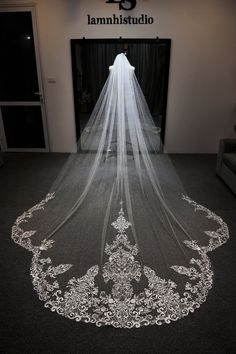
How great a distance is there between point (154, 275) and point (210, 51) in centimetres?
385

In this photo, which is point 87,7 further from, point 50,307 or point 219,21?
point 50,307

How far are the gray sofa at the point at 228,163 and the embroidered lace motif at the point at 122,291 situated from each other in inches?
51.7

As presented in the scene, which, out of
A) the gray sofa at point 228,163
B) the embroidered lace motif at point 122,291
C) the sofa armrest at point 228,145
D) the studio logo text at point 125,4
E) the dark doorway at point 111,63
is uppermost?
the studio logo text at point 125,4

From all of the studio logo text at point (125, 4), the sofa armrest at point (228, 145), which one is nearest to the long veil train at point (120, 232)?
the sofa armrest at point (228, 145)

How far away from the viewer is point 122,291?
1.86 metres

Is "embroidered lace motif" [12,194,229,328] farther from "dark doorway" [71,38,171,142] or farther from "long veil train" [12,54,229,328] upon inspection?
"dark doorway" [71,38,171,142]

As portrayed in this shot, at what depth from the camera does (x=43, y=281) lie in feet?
6.43

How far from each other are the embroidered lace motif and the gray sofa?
1312 mm

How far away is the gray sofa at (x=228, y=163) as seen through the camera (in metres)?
3.29

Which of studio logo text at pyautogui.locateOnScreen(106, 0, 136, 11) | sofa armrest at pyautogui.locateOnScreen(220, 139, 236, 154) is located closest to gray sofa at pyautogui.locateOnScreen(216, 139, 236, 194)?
sofa armrest at pyautogui.locateOnScreen(220, 139, 236, 154)

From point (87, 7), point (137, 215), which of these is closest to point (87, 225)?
point (137, 215)

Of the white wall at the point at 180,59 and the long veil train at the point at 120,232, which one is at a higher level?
the white wall at the point at 180,59

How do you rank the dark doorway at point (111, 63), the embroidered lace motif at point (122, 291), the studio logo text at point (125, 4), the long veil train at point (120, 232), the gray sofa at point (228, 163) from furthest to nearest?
the dark doorway at point (111, 63)
the studio logo text at point (125, 4)
the gray sofa at point (228, 163)
the long veil train at point (120, 232)
the embroidered lace motif at point (122, 291)

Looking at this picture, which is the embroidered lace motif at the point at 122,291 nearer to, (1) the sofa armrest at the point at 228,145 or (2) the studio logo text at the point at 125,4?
(1) the sofa armrest at the point at 228,145
